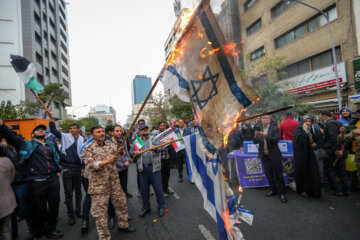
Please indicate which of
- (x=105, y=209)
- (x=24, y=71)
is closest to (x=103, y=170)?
(x=105, y=209)

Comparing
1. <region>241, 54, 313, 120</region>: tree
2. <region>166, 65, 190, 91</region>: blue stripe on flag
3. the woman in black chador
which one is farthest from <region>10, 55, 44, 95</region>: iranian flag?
<region>241, 54, 313, 120</region>: tree

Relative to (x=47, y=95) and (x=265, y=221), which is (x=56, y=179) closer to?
(x=265, y=221)

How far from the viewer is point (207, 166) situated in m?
2.14

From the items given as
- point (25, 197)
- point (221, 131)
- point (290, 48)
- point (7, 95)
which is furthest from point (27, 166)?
point (7, 95)

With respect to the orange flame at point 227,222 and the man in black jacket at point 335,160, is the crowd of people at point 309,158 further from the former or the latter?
the orange flame at point 227,222

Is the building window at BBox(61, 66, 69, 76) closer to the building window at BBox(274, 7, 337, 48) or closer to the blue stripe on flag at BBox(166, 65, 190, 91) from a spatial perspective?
the building window at BBox(274, 7, 337, 48)

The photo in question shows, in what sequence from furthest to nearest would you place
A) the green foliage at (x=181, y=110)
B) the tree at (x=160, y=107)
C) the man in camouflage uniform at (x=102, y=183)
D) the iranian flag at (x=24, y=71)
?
1. the tree at (x=160, y=107)
2. the green foliage at (x=181, y=110)
3. the iranian flag at (x=24, y=71)
4. the man in camouflage uniform at (x=102, y=183)

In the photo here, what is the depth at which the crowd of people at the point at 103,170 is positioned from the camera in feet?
10.1

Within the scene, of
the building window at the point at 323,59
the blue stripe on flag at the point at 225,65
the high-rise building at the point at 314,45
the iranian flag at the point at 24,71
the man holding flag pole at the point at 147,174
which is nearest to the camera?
the blue stripe on flag at the point at 225,65

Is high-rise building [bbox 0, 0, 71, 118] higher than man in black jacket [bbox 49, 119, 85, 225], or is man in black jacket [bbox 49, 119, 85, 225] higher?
high-rise building [bbox 0, 0, 71, 118]

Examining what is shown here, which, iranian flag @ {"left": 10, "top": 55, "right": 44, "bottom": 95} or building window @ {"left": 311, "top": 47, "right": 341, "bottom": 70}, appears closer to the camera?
iranian flag @ {"left": 10, "top": 55, "right": 44, "bottom": 95}

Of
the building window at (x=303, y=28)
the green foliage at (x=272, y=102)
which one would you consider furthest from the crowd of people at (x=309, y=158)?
the building window at (x=303, y=28)

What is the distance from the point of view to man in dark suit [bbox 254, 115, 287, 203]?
4.43 m

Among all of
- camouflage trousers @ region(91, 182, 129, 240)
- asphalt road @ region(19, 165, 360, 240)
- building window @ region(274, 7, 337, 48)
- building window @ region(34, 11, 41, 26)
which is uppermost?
building window @ region(34, 11, 41, 26)
